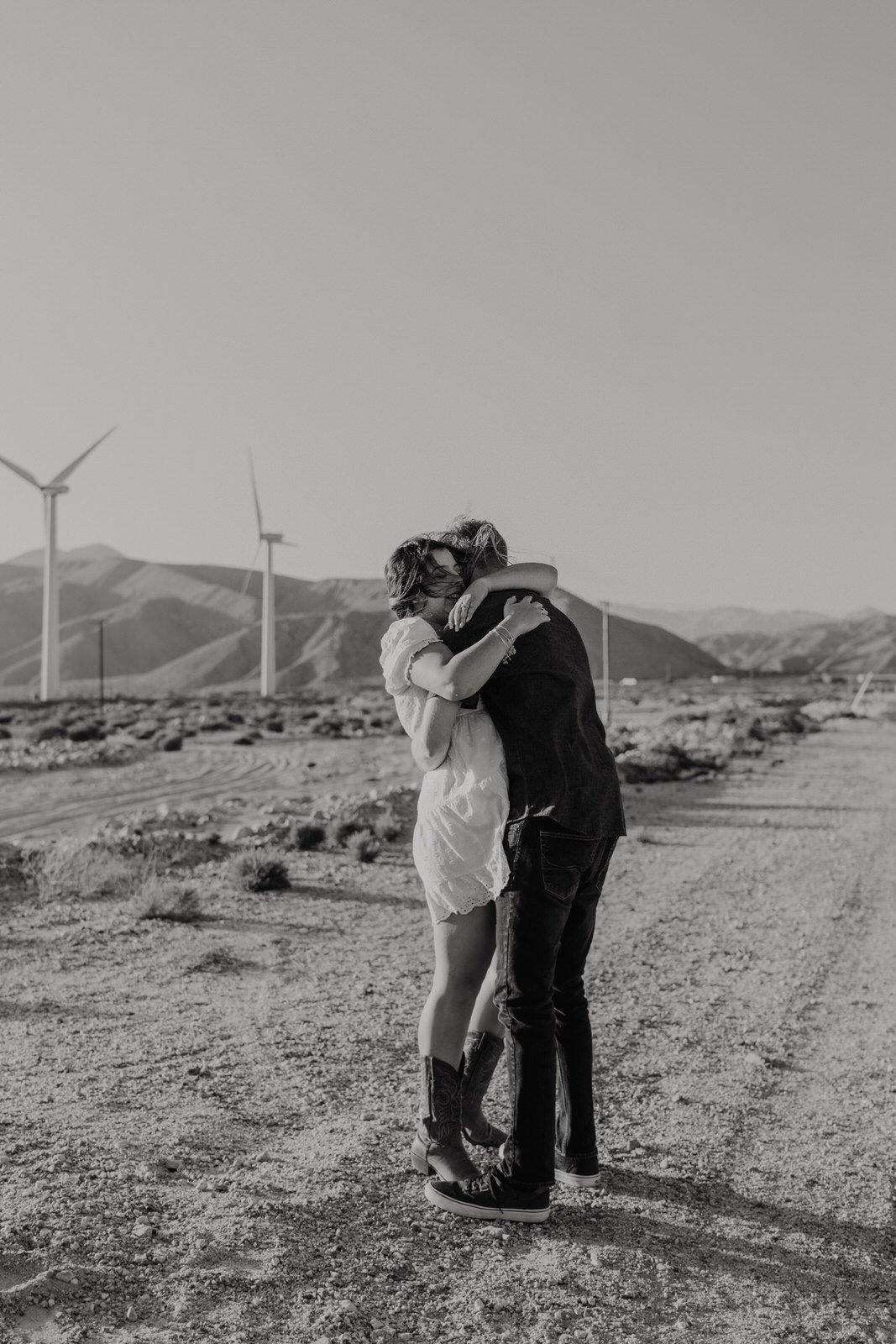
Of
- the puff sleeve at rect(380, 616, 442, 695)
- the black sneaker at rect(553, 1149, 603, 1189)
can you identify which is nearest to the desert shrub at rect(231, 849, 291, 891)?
the black sneaker at rect(553, 1149, 603, 1189)

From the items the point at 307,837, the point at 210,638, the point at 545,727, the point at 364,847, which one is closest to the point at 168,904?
the point at 364,847

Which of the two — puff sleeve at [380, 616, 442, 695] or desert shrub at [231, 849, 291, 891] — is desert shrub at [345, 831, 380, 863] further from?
puff sleeve at [380, 616, 442, 695]

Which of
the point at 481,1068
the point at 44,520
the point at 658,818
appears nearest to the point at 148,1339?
the point at 481,1068

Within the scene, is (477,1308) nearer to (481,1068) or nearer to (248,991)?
(481,1068)

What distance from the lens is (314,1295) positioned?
11.0ft

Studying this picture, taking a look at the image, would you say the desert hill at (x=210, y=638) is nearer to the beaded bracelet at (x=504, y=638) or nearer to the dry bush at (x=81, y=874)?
the dry bush at (x=81, y=874)

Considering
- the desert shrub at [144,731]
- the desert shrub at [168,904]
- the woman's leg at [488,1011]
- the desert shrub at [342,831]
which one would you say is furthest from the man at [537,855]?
the desert shrub at [144,731]

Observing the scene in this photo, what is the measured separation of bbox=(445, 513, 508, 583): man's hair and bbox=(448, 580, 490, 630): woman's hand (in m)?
0.18

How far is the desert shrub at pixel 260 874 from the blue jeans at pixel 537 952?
659 centimetres

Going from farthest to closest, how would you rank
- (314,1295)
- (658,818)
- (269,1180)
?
(658,818)
(269,1180)
(314,1295)

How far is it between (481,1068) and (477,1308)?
96 cm

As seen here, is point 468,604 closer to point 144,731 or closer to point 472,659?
point 472,659

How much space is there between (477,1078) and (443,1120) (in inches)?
10.3

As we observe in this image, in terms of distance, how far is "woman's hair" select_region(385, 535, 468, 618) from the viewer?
3.85 m
